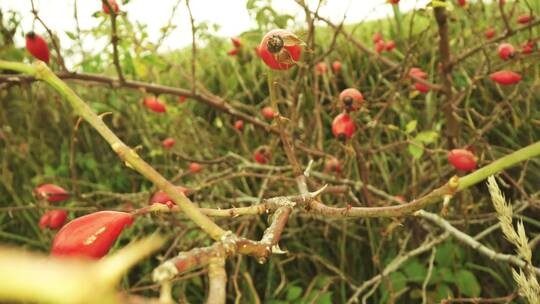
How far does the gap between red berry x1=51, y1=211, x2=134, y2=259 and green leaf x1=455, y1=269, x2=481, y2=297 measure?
1432 mm

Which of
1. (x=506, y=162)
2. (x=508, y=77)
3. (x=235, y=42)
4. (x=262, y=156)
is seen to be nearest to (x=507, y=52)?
(x=508, y=77)

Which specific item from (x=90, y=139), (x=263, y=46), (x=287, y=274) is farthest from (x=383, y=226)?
(x=90, y=139)

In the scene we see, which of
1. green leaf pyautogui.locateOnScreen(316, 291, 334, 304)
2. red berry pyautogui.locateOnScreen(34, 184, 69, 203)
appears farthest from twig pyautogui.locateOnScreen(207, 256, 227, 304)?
red berry pyautogui.locateOnScreen(34, 184, 69, 203)

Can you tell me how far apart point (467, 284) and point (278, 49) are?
49.5 inches

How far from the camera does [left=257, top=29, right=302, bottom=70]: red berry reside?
100 cm

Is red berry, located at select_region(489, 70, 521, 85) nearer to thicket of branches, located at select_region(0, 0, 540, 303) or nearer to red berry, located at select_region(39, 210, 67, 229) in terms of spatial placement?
thicket of branches, located at select_region(0, 0, 540, 303)

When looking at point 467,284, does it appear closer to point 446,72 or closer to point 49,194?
point 446,72

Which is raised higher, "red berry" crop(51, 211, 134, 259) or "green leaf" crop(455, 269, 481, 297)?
"red berry" crop(51, 211, 134, 259)

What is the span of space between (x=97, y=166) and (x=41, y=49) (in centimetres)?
177

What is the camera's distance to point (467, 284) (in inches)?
70.5

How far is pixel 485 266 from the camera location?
2059mm

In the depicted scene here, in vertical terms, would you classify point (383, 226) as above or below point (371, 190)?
below

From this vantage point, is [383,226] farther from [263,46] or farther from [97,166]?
[97,166]

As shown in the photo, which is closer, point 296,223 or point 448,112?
point 448,112
